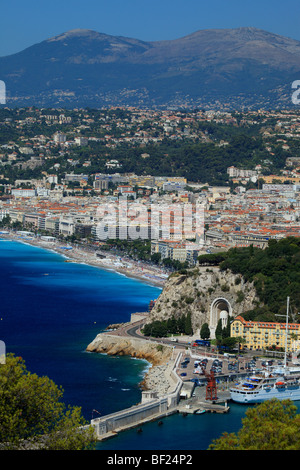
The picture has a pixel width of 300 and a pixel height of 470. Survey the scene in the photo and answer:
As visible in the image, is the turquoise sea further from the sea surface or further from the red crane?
the red crane

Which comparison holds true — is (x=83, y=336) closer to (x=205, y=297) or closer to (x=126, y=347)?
(x=126, y=347)

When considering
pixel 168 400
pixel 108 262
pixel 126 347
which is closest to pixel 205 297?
pixel 126 347

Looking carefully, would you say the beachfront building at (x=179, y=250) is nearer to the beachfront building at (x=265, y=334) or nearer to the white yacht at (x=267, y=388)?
the beachfront building at (x=265, y=334)

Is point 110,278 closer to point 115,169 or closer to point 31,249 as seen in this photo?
point 31,249

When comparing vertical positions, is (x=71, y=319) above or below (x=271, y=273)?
below

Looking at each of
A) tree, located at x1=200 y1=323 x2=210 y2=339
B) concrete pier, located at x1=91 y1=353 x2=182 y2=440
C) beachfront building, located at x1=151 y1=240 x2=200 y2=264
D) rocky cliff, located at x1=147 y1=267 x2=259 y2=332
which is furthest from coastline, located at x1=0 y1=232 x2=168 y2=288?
concrete pier, located at x1=91 y1=353 x2=182 y2=440

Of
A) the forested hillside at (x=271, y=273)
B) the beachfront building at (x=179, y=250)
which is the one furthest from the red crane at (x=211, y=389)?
the beachfront building at (x=179, y=250)
